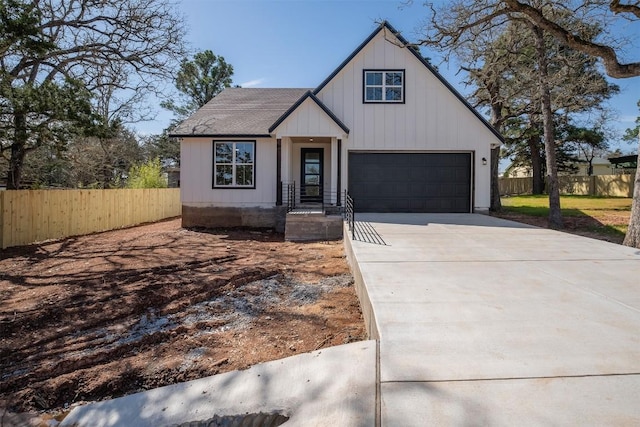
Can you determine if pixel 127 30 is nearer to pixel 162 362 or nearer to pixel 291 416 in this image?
pixel 162 362

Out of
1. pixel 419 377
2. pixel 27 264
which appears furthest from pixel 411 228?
pixel 27 264

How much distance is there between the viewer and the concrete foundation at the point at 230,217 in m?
13.4

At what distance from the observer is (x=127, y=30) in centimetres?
1233

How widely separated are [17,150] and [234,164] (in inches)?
243

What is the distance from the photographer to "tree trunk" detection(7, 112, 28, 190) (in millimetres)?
9352

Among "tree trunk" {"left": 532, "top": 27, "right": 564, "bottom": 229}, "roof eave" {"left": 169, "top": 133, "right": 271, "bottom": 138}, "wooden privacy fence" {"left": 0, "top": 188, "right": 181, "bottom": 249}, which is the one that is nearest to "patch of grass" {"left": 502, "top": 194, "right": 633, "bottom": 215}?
"tree trunk" {"left": 532, "top": 27, "right": 564, "bottom": 229}

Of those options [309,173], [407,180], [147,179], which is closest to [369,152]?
[407,180]

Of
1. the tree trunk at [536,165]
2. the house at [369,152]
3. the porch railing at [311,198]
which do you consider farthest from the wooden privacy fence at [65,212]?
the tree trunk at [536,165]

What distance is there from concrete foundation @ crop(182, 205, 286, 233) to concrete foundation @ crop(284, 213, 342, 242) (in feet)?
6.86

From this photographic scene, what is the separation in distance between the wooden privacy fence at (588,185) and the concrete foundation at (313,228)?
25316mm

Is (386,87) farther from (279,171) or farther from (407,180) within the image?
(279,171)

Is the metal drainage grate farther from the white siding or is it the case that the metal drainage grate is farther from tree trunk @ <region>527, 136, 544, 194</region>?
tree trunk @ <region>527, 136, 544, 194</region>

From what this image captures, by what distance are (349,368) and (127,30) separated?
521 inches

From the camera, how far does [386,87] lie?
1325cm
